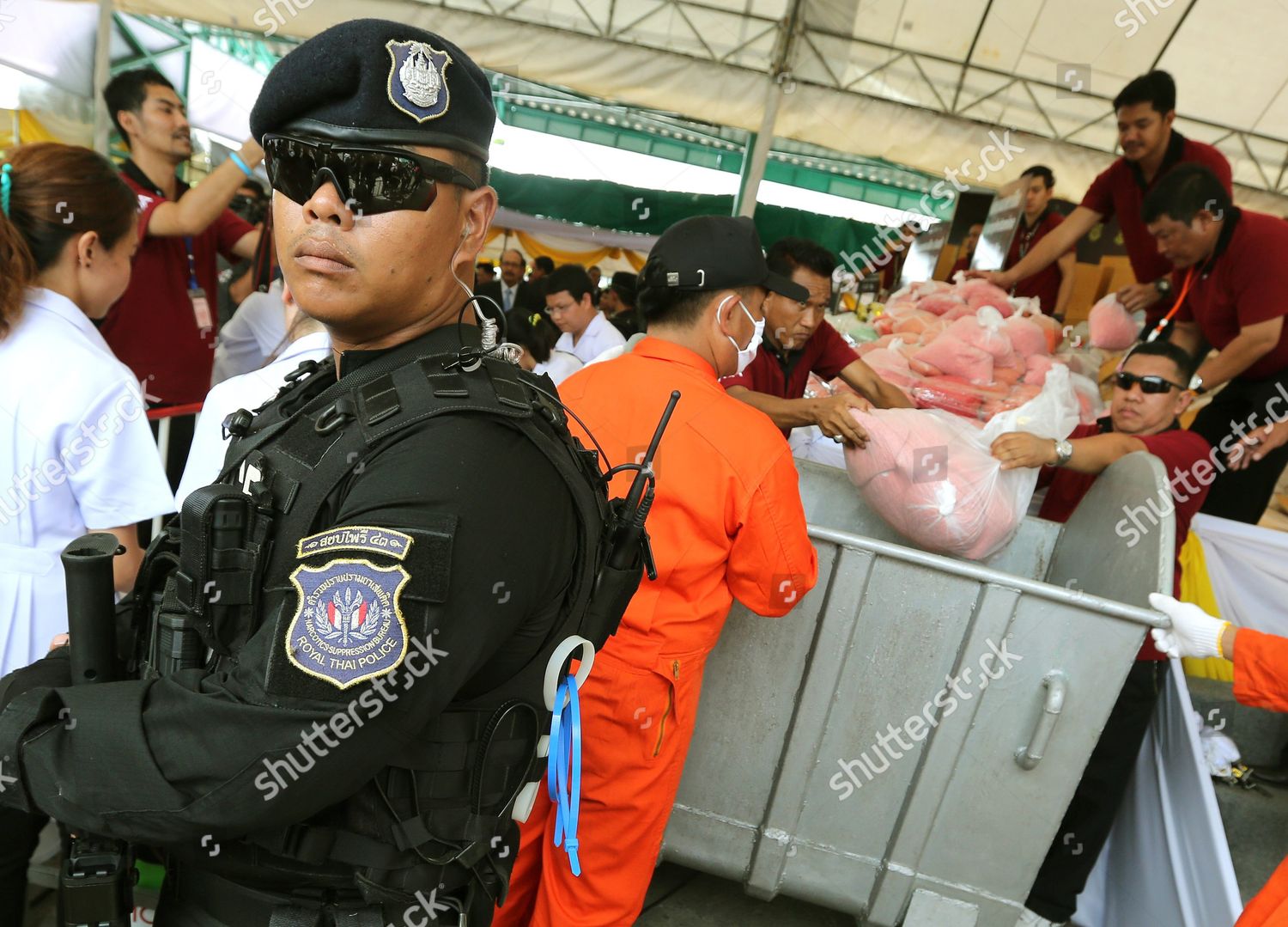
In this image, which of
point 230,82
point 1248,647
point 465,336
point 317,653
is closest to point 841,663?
point 1248,647

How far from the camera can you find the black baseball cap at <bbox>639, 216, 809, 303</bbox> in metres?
2.04

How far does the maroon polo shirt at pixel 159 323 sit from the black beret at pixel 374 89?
259 centimetres

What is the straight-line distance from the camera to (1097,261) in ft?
20.8

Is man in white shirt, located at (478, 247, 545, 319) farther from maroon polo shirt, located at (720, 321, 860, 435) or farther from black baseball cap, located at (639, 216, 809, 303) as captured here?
black baseball cap, located at (639, 216, 809, 303)

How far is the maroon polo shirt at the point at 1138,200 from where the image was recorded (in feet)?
13.2

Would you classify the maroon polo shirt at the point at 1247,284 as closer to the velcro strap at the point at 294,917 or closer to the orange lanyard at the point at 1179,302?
the orange lanyard at the point at 1179,302

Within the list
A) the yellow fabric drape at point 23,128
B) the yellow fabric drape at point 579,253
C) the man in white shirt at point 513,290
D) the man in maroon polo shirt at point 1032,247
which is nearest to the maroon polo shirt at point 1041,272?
the man in maroon polo shirt at point 1032,247

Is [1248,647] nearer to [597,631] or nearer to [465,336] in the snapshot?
[597,631]

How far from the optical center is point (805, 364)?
3188 millimetres

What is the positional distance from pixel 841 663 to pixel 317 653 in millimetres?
1739

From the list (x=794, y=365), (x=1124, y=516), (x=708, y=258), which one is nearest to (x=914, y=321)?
(x=794, y=365)

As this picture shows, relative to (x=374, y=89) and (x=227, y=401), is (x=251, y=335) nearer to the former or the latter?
(x=227, y=401)

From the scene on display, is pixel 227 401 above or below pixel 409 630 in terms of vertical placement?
below

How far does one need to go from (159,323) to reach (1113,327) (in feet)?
15.3
